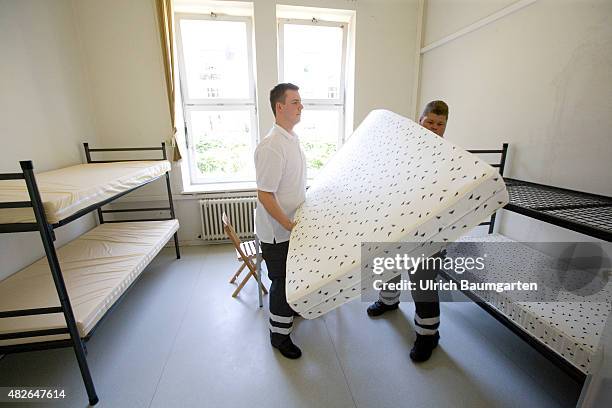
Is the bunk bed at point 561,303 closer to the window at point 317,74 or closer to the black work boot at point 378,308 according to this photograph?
the black work boot at point 378,308

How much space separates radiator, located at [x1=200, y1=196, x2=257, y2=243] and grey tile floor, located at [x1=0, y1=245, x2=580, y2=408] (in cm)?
115

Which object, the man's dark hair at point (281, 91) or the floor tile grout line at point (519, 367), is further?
the man's dark hair at point (281, 91)

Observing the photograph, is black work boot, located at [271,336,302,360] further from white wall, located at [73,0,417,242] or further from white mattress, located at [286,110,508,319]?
white wall, located at [73,0,417,242]

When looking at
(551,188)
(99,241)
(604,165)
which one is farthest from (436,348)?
(99,241)

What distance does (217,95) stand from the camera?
3.16 metres

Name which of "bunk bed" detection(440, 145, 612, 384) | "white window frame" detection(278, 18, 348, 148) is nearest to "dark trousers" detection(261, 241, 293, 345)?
"bunk bed" detection(440, 145, 612, 384)

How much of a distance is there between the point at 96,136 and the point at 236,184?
4.86ft

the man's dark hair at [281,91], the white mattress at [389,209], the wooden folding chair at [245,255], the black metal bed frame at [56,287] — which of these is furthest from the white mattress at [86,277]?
the man's dark hair at [281,91]

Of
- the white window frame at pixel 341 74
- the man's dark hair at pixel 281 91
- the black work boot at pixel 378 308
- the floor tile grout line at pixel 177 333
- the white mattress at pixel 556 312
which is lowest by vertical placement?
the floor tile grout line at pixel 177 333

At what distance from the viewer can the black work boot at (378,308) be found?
6.59 feet

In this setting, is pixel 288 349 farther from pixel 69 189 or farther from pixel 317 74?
pixel 317 74

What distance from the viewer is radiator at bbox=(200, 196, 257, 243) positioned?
312 centimetres

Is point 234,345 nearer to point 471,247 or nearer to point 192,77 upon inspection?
point 471,247

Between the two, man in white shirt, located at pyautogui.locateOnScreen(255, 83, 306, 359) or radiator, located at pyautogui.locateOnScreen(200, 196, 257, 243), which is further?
radiator, located at pyautogui.locateOnScreen(200, 196, 257, 243)
